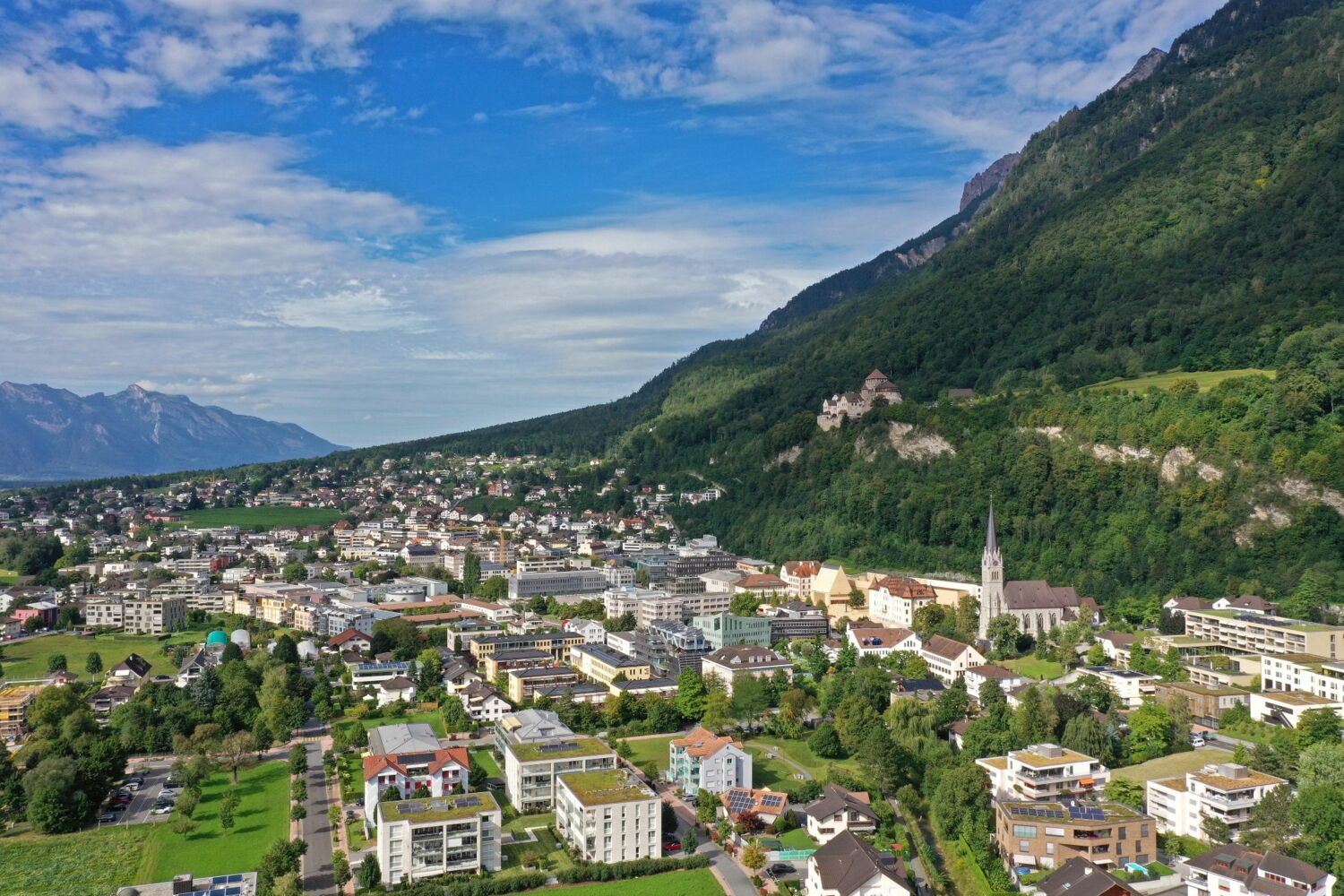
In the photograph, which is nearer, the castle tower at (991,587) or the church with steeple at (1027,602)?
the church with steeple at (1027,602)

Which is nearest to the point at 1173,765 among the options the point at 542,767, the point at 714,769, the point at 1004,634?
the point at 714,769

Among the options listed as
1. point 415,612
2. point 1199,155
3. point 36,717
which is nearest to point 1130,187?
point 1199,155

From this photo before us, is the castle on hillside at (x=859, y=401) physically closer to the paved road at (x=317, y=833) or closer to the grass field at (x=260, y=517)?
the grass field at (x=260, y=517)

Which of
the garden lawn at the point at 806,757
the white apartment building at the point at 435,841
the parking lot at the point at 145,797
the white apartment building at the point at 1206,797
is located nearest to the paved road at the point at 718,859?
the garden lawn at the point at 806,757

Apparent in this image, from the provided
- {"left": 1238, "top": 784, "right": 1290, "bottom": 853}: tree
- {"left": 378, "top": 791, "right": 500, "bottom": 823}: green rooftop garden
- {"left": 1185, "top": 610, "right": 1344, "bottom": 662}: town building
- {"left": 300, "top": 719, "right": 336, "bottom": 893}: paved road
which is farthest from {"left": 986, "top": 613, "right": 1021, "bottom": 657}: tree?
{"left": 300, "top": 719, "right": 336, "bottom": 893}: paved road

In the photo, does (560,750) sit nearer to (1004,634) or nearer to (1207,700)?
(1207,700)

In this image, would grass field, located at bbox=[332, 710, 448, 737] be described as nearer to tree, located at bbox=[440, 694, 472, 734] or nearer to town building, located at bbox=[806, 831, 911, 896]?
tree, located at bbox=[440, 694, 472, 734]
